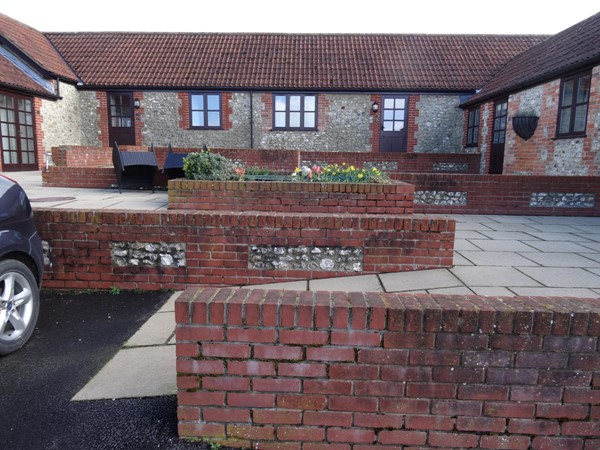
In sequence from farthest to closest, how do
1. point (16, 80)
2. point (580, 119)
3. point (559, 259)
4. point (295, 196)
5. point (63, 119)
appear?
point (63, 119)
point (16, 80)
point (580, 119)
point (295, 196)
point (559, 259)

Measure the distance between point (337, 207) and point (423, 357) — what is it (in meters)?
3.83

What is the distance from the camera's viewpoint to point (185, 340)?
1.93 m

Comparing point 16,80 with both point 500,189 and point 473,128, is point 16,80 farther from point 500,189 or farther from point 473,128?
point 473,128

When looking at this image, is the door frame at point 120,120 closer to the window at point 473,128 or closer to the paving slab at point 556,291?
the window at point 473,128

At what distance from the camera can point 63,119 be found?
16.6m

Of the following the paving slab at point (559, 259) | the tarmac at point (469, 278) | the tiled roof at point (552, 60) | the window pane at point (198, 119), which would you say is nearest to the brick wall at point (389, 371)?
the tarmac at point (469, 278)

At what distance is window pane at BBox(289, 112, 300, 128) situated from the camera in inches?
706

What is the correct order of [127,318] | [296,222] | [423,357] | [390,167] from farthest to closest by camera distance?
[390,167]
[296,222]
[127,318]
[423,357]

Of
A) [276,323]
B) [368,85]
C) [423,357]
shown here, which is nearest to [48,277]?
[276,323]

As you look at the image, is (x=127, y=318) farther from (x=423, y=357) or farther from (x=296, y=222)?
(x=423, y=357)

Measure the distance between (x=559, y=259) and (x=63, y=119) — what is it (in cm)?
1789

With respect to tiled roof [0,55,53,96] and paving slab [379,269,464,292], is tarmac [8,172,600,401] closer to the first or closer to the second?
paving slab [379,269,464,292]

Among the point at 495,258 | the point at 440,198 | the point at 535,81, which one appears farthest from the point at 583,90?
the point at 495,258

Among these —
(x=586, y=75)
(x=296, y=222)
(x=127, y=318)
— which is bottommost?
(x=127, y=318)
